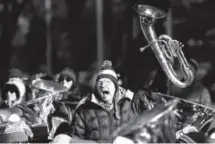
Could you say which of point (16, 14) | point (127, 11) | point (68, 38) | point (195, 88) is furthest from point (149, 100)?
point (16, 14)

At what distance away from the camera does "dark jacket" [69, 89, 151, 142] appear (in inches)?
216

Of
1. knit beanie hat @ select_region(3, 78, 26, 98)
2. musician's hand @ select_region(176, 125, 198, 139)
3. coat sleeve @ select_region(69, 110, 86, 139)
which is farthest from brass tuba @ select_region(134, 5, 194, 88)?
knit beanie hat @ select_region(3, 78, 26, 98)

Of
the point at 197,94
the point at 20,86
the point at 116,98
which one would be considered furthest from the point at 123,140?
the point at 20,86

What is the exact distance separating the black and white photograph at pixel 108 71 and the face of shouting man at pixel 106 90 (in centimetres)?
1

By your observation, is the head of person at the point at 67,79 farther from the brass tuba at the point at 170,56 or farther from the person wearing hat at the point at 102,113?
the person wearing hat at the point at 102,113

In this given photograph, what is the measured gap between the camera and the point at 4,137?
20.5 ft

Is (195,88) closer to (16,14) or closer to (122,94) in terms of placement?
(122,94)

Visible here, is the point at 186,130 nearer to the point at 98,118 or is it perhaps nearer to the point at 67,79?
the point at 98,118

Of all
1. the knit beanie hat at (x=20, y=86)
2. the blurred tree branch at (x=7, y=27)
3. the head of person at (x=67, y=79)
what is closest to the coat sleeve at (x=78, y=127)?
the head of person at (x=67, y=79)

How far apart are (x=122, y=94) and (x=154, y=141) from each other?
1753 mm

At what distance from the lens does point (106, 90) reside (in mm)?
5547

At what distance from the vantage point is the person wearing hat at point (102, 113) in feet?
18.0

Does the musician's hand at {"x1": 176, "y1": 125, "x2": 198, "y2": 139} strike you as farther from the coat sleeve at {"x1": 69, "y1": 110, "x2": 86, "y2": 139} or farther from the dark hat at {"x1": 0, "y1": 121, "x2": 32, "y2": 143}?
the dark hat at {"x1": 0, "y1": 121, "x2": 32, "y2": 143}

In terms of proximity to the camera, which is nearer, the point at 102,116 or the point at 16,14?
the point at 102,116
